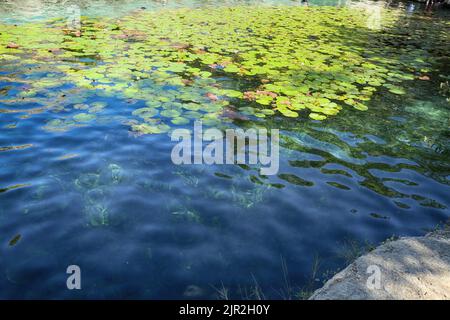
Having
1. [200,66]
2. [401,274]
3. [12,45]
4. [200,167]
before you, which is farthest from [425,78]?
[12,45]

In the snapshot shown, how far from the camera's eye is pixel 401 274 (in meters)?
2.86

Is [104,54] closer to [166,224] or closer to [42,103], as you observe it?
[42,103]

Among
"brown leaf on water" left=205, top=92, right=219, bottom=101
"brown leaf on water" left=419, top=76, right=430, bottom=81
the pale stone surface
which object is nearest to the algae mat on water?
"brown leaf on water" left=205, top=92, right=219, bottom=101

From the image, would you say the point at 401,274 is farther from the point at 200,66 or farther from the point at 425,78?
the point at 425,78

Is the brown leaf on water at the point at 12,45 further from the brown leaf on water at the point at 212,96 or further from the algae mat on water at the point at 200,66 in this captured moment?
the brown leaf on water at the point at 212,96

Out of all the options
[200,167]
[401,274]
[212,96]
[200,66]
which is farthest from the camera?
[200,66]

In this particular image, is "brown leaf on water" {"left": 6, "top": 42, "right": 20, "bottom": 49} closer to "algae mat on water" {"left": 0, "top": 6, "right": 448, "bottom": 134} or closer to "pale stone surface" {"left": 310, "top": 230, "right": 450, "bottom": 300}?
"algae mat on water" {"left": 0, "top": 6, "right": 448, "bottom": 134}

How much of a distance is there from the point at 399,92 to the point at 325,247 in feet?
17.3

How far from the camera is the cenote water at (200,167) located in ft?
10.6

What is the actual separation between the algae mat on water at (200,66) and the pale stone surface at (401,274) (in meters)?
3.22

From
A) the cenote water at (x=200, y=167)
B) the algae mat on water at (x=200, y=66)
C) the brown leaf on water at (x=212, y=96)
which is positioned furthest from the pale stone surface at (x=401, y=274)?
the brown leaf on water at (x=212, y=96)

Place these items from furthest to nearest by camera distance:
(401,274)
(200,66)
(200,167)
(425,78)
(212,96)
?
(425,78), (200,66), (212,96), (200,167), (401,274)

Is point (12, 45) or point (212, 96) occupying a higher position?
point (12, 45)

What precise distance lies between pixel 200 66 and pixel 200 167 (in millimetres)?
4178
